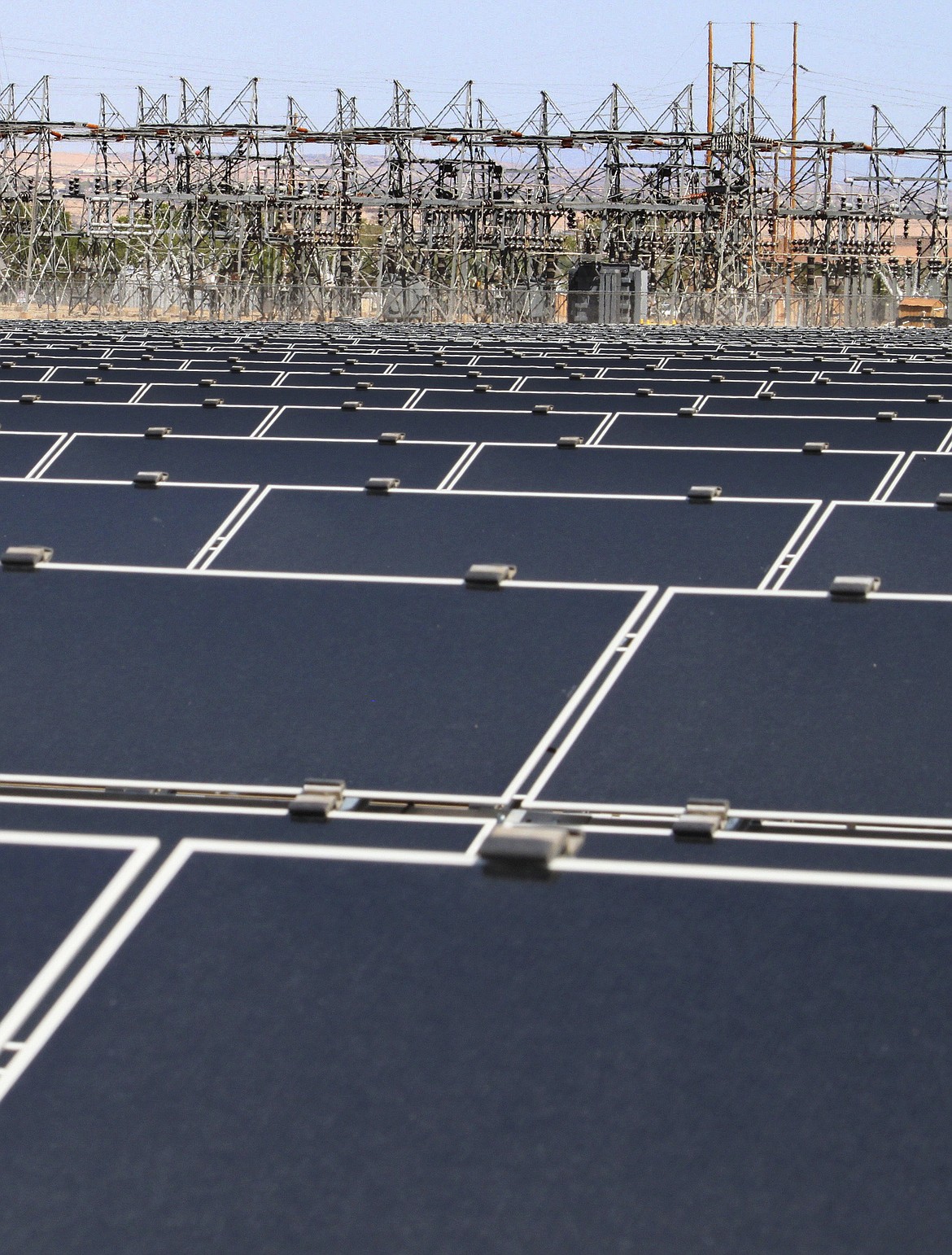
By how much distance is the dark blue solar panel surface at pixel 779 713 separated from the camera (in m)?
3.75

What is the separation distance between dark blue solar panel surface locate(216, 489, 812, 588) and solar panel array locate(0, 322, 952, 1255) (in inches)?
1.0

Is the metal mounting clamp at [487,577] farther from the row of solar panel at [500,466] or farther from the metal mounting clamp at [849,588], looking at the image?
the row of solar panel at [500,466]

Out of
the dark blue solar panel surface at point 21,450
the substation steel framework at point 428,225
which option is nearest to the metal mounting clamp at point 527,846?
the dark blue solar panel surface at point 21,450

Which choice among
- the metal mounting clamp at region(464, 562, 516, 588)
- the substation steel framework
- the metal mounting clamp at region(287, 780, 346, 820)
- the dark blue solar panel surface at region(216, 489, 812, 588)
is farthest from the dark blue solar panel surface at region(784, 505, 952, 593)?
the substation steel framework

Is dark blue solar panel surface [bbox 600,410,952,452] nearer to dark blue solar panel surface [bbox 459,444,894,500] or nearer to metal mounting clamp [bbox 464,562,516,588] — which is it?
dark blue solar panel surface [bbox 459,444,894,500]

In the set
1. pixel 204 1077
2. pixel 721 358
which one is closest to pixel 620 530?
pixel 204 1077

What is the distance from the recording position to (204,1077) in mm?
2482

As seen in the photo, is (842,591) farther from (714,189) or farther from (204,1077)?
(714,189)

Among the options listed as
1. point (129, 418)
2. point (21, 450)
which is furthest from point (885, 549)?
point (129, 418)

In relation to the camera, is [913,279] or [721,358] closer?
[721,358]

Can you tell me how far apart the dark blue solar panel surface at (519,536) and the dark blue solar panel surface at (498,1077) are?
3.26 m

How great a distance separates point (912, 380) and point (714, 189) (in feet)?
141

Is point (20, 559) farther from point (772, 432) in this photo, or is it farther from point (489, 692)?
point (772, 432)

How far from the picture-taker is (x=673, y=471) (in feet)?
30.7
